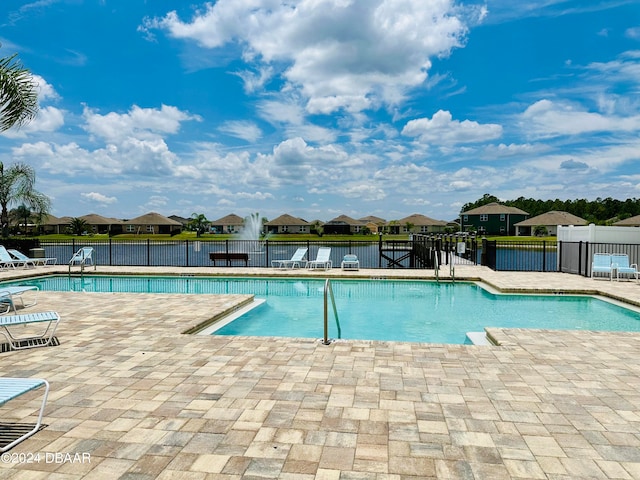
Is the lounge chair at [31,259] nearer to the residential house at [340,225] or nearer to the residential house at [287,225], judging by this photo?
the residential house at [287,225]

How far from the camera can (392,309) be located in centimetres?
954

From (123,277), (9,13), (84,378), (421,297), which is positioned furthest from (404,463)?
(9,13)

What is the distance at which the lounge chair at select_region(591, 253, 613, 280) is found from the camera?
1209 centimetres

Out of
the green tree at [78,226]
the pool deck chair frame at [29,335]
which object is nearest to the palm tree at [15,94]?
the pool deck chair frame at [29,335]

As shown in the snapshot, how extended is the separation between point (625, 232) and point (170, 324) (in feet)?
46.7

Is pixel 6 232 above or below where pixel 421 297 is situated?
above

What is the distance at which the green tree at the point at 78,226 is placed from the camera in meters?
60.8

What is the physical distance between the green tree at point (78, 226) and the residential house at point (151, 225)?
6.22 m

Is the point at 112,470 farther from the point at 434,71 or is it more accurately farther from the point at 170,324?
the point at 434,71

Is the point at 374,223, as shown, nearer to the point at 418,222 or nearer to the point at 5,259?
the point at 418,222

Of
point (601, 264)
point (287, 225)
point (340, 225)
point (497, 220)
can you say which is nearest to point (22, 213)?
point (601, 264)

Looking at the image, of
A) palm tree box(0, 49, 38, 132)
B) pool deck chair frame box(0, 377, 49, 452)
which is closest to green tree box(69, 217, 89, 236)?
palm tree box(0, 49, 38, 132)

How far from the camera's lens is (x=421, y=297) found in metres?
10.9

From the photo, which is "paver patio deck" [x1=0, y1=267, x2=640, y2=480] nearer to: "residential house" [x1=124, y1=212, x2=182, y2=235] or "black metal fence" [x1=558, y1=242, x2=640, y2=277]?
"black metal fence" [x1=558, y1=242, x2=640, y2=277]
